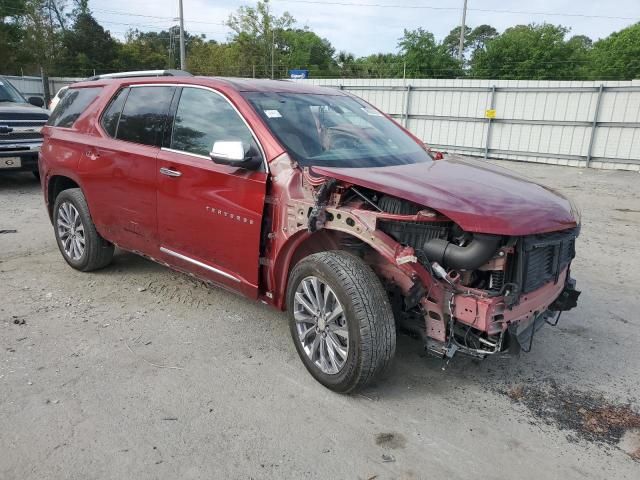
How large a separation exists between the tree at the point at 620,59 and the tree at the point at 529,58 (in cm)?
278

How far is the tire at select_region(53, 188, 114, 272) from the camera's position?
4.82 metres

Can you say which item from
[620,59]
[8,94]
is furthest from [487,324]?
[620,59]

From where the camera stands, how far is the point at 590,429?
9.37 ft

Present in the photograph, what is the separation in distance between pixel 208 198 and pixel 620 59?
50334 mm

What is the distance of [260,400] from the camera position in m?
3.05

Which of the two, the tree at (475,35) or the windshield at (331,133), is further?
the tree at (475,35)

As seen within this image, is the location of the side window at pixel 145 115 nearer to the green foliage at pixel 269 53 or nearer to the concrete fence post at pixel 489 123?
the concrete fence post at pixel 489 123

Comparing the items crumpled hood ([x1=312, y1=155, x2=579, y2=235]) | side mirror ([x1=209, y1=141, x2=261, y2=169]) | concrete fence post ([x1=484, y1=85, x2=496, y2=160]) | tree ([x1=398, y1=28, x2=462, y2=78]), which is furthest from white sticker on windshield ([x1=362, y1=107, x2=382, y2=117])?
tree ([x1=398, y1=28, x2=462, y2=78])

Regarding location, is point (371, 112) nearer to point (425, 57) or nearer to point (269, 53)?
point (425, 57)

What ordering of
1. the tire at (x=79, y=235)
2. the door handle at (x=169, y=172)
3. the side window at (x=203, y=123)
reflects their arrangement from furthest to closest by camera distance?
the tire at (x=79, y=235) → the door handle at (x=169, y=172) → the side window at (x=203, y=123)

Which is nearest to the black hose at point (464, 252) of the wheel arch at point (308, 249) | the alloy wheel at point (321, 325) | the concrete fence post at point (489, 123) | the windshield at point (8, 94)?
the wheel arch at point (308, 249)

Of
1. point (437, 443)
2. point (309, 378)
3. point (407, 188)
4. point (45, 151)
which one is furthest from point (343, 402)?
point (45, 151)

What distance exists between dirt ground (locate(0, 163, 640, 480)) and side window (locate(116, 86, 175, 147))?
4.48 feet

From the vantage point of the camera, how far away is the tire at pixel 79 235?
4824mm
